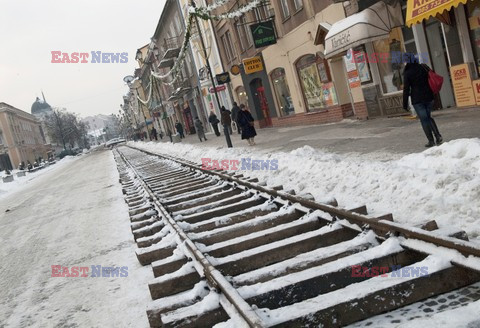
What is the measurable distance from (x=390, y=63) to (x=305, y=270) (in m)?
13.0

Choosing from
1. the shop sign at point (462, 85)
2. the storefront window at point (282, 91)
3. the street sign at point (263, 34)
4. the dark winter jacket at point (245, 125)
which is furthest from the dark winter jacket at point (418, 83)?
the storefront window at point (282, 91)

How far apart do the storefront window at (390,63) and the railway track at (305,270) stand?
410 inches

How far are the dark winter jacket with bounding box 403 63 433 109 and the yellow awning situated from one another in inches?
94.9

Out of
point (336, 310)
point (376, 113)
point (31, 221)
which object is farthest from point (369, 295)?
point (376, 113)

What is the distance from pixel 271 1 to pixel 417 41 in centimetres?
975

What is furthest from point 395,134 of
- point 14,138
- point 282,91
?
point 14,138

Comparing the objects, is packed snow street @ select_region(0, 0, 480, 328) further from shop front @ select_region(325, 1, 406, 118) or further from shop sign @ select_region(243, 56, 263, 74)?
shop sign @ select_region(243, 56, 263, 74)

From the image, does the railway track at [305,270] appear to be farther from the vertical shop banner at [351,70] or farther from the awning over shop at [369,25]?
the vertical shop banner at [351,70]

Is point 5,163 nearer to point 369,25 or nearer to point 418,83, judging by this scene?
point 369,25

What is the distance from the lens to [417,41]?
525 inches

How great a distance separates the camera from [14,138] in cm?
7900

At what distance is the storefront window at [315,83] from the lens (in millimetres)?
18562

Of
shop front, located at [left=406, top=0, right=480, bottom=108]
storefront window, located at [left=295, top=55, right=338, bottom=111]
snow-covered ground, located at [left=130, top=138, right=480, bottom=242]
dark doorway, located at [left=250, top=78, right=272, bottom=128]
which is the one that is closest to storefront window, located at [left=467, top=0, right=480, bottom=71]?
shop front, located at [left=406, top=0, right=480, bottom=108]

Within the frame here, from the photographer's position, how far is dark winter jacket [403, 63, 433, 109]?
28.0 ft
